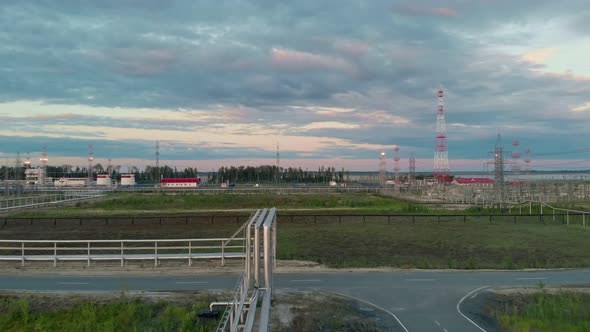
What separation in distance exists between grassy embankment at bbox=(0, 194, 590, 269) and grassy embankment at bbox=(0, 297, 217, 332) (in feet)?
27.1

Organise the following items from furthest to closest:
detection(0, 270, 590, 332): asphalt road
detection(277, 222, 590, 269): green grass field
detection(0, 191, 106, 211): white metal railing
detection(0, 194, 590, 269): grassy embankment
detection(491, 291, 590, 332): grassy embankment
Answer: detection(0, 191, 106, 211): white metal railing < detection(0, 194, 590, 269): grassy embankment < detection(277, 222, 590, 269): green grass field < detection(0, 270, 590, 332): asphalt road < detection(491, 291, 590, 332): grassy embankment

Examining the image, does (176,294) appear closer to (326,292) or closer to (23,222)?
(326,292)

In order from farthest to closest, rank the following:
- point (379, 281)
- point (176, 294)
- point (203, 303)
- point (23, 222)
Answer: point (23, 222), point (379, 281), point (176, 294), point (203, 303)

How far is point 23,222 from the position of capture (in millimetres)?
38594

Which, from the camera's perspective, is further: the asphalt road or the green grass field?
the green grass field

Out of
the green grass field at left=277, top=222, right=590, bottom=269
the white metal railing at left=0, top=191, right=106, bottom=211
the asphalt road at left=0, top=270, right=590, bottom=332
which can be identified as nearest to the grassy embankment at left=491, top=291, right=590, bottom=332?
the asphalt road at left=0, top=270, right=590, bottom=332

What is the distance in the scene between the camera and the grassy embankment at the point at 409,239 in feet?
66.6

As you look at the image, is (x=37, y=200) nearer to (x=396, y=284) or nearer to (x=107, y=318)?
(x=107, y=318)

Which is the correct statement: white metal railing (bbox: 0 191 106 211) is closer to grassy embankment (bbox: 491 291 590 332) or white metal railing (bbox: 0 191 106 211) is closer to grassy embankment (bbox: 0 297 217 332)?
grassy embankment (bbox: 0 297 217 332)

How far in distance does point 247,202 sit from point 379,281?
50198 millimetres

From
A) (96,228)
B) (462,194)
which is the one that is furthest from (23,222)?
(462,194)

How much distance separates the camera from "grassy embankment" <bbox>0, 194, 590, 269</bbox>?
20312mm

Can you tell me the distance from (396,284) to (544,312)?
4624 millimetres

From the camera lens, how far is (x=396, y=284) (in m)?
15.4
